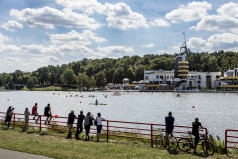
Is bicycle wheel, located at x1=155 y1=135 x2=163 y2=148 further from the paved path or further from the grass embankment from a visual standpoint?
the paved path

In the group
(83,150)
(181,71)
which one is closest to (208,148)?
(83,150)

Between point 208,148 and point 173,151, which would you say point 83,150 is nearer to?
point 173,151

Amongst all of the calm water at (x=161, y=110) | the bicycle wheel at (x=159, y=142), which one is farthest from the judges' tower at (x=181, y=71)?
the bicycle wheel at (x=159, y=142)

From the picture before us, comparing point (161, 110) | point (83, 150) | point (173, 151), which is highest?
point (83, 150)

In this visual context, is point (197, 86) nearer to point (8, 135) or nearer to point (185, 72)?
point (185, 72)

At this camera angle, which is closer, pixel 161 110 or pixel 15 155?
pixel 15 155

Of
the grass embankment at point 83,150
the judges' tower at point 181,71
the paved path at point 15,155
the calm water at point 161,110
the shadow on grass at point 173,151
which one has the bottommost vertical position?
the calm water at point 161,110

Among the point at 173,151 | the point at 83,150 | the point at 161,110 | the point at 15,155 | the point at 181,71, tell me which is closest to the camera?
the point at 15,155

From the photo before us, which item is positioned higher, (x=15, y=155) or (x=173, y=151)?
(x=15, y=155)

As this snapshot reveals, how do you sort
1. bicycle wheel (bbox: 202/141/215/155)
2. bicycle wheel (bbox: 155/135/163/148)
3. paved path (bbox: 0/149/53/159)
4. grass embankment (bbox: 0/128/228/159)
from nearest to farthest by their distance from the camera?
1. paved path (bbox: 0/149/53/159)
2. grass embankment (bbox: 0/128/228/159)
3. bicycle wheel (bbox: 202/141/215/155)
4. bicycle wheel (bbox: 155/135/163/148)

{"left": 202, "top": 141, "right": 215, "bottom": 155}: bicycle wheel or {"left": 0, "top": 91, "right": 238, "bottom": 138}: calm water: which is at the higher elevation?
{"left": 202, "top": 141, "right": 215, "bottom": 155}: bicycle wheel

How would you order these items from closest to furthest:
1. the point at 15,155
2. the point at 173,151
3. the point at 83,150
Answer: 1. the point at 15,155
2. the point at 83,150
3. the point at 173,151

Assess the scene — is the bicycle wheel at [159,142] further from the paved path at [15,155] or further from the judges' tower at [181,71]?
the judges' tower at [181,71]

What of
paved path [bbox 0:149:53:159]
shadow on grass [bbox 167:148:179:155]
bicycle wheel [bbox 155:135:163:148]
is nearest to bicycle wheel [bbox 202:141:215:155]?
shadow on grass [bbox 167:148:179:155]
